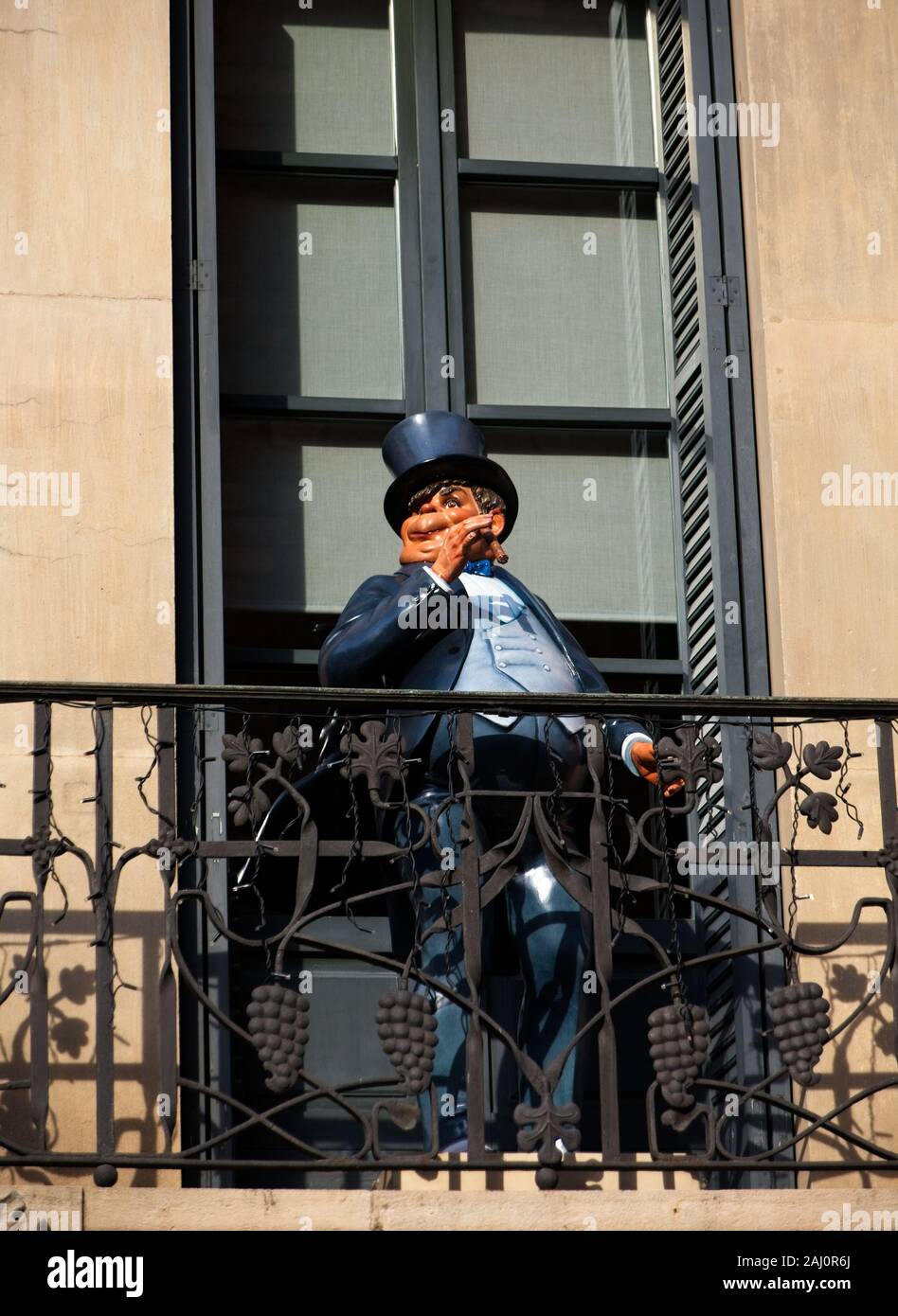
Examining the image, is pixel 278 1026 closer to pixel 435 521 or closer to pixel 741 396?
pixel 435 521

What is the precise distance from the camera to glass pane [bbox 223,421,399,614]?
8320 millimetres

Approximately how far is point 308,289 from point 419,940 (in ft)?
8.76

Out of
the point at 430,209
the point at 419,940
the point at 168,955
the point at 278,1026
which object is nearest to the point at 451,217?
the point at 430,209

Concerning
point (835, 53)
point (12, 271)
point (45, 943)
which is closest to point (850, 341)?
point (835, 53)

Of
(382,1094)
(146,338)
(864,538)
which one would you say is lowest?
(382,1094)

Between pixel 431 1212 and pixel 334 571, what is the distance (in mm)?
2492

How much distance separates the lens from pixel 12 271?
7898mm

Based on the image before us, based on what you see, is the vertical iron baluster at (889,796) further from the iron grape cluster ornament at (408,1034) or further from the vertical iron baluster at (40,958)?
the vertical iron baluster at (40,958)

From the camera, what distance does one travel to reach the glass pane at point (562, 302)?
8688 millimetres

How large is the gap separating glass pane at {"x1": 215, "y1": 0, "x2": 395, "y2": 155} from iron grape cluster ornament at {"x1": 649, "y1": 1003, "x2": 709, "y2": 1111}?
3.34 metres

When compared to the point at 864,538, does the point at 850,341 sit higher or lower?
higher

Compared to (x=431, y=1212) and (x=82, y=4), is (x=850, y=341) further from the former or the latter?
(x=431, y=1212)

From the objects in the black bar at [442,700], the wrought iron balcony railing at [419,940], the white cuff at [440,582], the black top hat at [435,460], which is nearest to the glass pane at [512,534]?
the wrought iron balcony railing at [419,940]
